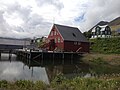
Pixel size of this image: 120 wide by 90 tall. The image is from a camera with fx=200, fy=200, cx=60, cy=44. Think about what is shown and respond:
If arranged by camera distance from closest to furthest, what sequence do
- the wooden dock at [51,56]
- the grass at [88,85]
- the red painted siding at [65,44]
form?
1. the grass at [88,85]
2. the wooden dock at [51,56]
3. the red painted siding at [65,44]

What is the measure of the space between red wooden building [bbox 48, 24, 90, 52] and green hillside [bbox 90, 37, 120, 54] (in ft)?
14.2

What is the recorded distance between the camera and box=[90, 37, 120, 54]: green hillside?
49306 millimetres

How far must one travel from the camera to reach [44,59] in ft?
140

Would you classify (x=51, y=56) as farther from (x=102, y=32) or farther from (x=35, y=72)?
(x=102, y=32)

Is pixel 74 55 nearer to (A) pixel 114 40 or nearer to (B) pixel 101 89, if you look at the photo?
(A) pixel 114 40

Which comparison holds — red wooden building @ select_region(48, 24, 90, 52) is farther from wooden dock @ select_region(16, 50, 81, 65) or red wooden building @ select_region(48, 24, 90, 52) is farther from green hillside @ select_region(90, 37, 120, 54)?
green hillside @ select_region(90, 37, 120, 54)

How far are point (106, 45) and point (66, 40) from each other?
12708 mm

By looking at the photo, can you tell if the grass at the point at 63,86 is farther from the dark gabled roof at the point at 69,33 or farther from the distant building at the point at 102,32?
the distant building at the point at 102,32

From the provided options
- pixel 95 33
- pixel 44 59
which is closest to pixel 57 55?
pixel 44 59

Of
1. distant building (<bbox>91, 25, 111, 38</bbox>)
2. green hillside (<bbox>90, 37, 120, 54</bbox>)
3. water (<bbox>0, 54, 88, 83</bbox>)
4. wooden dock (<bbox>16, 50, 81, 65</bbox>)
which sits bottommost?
water (<bbox>0, 54, 88, 83</bbox>)

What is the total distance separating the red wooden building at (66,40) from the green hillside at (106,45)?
14.2ft

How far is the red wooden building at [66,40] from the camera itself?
4725cm

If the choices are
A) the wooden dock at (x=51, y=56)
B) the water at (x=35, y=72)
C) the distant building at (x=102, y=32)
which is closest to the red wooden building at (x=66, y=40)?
the wooden dock at (x=51, y=56)

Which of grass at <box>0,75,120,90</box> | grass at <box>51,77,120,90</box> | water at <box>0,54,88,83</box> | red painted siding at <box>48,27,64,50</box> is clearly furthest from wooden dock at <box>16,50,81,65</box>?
grass at <box>51,77,120,90</box>
